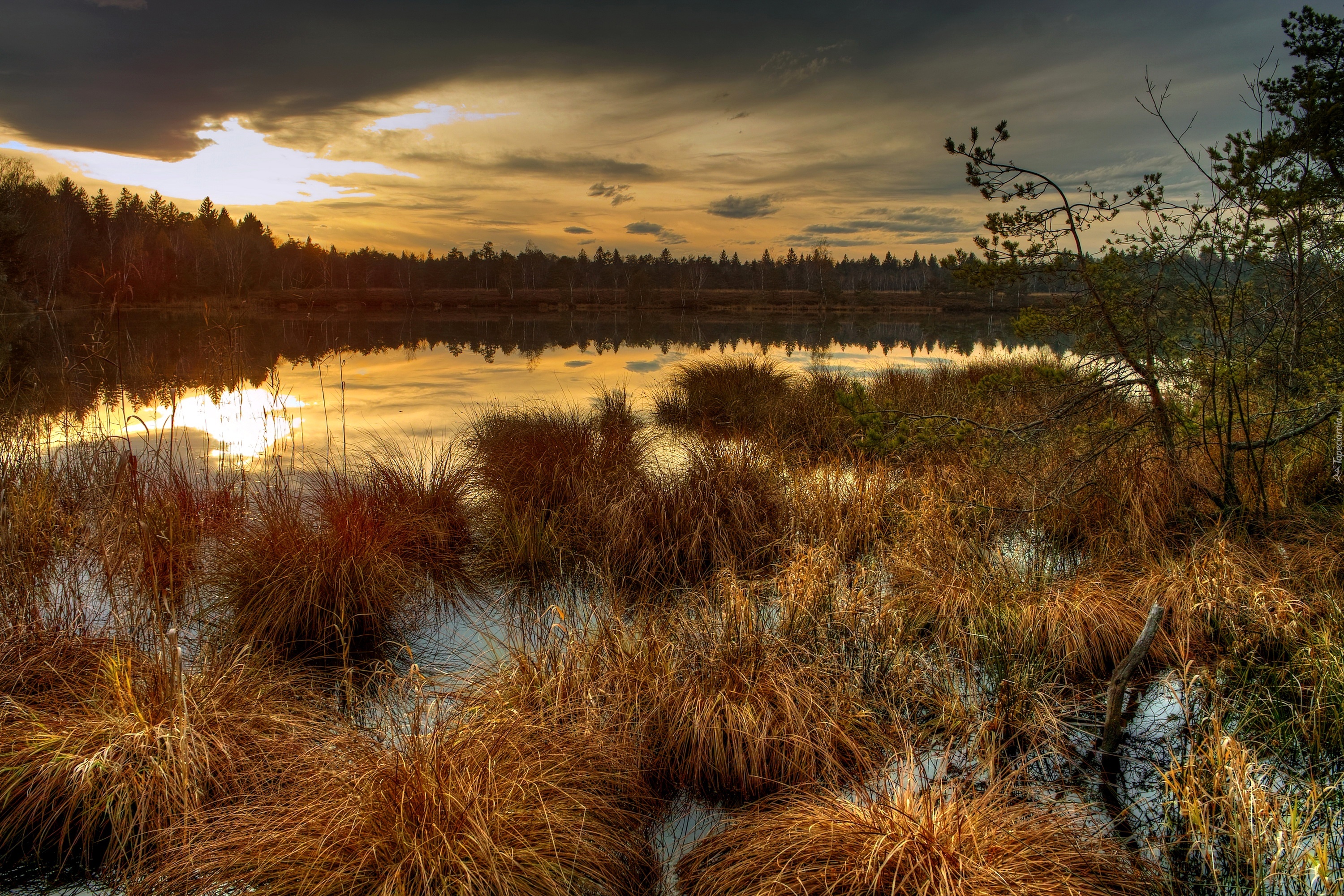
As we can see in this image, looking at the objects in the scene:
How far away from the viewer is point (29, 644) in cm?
395

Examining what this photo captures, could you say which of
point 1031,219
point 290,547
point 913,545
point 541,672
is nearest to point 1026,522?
point 913,545

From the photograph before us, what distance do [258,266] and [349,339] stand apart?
3241 cm

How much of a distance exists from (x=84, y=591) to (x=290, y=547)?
1.72 meters

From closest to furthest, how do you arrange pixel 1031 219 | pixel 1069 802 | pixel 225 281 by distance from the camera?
pixel 1069 802
pixel 1031 219
pixel 225 281

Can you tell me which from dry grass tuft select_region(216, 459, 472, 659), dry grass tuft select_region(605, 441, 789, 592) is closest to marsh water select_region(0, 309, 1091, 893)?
dry grass tuft select_region(216, 459, 472, 659)

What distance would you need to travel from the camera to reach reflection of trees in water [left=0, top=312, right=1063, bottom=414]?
9.21 metres

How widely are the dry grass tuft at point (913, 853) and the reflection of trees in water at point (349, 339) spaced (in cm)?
415

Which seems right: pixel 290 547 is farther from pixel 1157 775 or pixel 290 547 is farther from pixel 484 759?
pixel 1157 775

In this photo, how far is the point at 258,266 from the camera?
55.8 meters

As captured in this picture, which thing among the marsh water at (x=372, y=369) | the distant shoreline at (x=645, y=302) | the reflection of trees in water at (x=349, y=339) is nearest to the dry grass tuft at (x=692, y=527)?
the marsh water at (x=372, y=369)

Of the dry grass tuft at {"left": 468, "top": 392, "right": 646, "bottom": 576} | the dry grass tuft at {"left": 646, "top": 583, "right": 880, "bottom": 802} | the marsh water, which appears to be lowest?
the dry grass tuft at {"left": 646, "top": 583, "right": 880, "bottom": 802}

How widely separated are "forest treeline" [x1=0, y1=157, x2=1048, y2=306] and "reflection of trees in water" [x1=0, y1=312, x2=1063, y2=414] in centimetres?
118

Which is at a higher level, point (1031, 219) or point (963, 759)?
point (1031, 219)

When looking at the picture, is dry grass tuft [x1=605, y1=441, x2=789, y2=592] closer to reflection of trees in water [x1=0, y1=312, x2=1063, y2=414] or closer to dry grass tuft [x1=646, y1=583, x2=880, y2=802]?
dry grass tuft [x1=646, y1=583, x2=880, y2=802]
